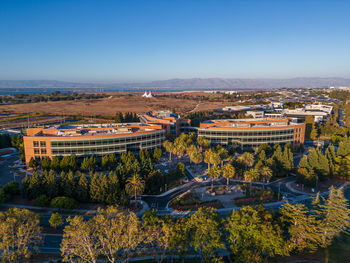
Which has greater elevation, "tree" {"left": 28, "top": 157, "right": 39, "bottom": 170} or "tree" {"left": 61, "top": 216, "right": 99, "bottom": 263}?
"tree" {"left": 61, "top": 216, "right": 99, "bottom": 263}

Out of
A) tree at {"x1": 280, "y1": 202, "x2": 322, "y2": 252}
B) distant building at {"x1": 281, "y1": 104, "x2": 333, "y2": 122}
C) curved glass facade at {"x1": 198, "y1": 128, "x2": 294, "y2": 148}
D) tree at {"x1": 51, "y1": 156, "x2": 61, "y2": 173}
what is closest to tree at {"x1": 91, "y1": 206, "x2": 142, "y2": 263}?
tree at {"x1": 280, "y1": 202, "x2": 322, "y2": 252}

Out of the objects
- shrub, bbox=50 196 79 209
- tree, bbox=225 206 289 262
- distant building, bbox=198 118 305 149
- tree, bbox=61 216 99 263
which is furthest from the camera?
distant building, bbox=198 118 305 149

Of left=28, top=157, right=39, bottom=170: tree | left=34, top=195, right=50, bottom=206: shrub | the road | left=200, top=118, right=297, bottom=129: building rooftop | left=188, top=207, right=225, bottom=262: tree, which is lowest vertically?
the road

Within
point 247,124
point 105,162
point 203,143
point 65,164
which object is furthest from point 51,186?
point 247,124

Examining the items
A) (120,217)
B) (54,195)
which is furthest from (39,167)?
(120,217)

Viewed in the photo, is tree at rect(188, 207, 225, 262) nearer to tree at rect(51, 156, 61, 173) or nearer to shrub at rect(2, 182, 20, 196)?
shrub at rect(2, 182, 20, 196)

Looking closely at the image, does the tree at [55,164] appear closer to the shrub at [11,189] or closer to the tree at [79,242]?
the shrub at [11,189]
